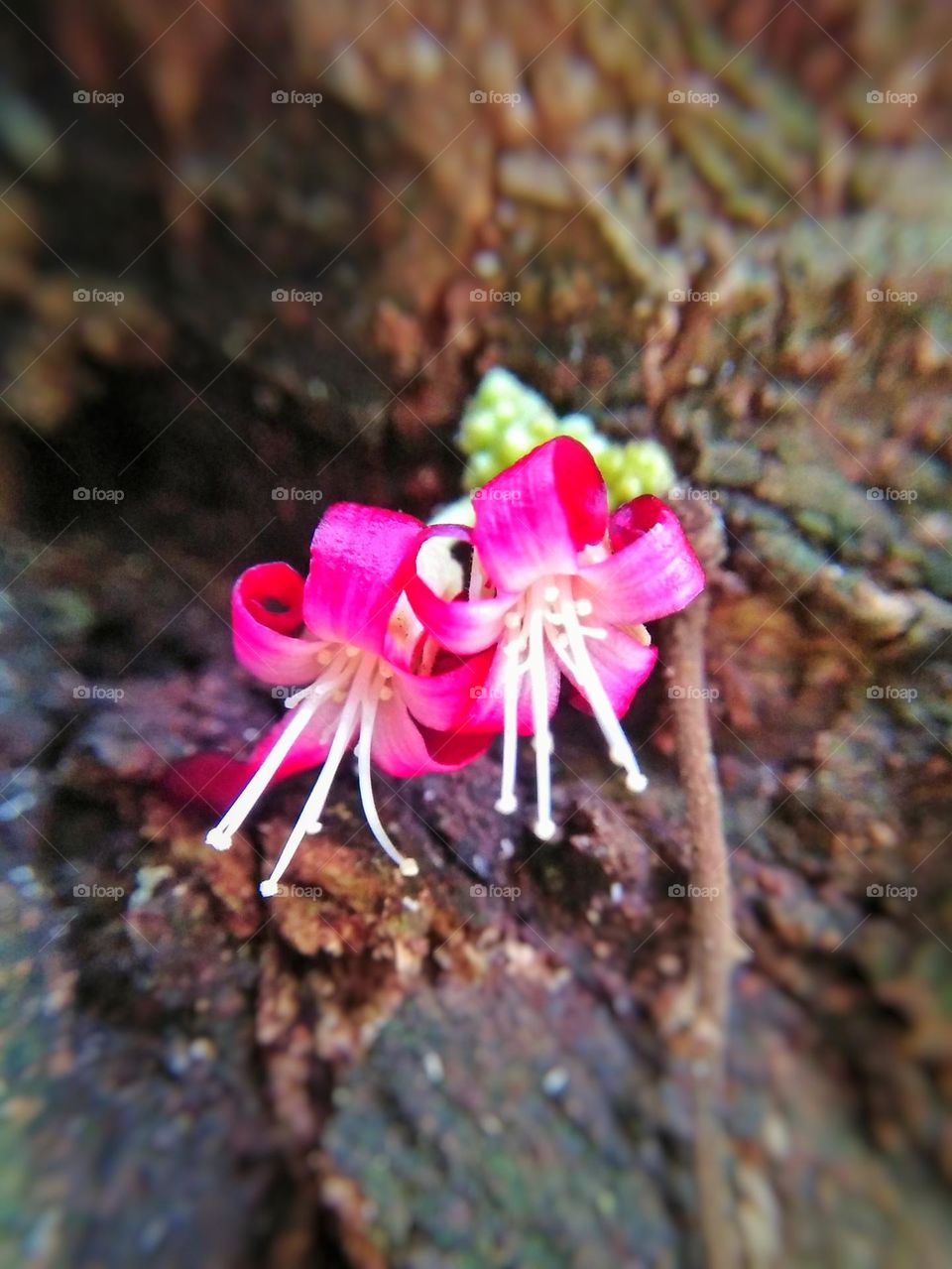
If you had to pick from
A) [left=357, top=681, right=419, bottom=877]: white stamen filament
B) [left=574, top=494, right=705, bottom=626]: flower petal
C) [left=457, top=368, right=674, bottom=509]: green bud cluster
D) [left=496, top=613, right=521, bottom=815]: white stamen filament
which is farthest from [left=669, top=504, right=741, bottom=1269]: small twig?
Answer: [left=357, top=681, right=419, bottom=877]: white stamen filament

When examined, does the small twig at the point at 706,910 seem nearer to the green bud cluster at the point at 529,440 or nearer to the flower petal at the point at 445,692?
the green bud cluster at the point at 529,440

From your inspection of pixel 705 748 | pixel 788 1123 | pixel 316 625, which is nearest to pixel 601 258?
pixel 316 625

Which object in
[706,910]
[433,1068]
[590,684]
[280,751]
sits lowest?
[433,1068]

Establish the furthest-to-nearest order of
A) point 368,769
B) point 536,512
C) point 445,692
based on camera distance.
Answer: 1. point 368,769
2. point 445,692
3. point 536,512

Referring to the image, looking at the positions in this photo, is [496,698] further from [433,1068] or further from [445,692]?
[433,1068]

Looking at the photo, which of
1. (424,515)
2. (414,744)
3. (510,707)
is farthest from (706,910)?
(424,515)

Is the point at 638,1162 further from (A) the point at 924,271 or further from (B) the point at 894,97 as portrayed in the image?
(B) the point at 894,97

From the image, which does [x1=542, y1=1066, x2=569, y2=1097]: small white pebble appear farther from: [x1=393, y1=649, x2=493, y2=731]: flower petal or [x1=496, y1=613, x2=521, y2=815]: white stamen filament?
[x1=393, y1=649, x2=493, y2=731]: flower petal
